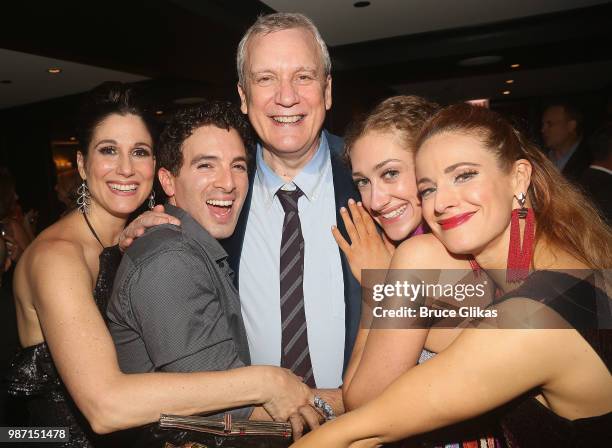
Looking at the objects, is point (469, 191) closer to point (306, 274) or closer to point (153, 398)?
point (306, 274)

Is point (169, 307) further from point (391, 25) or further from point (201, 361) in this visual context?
point (391, 25)

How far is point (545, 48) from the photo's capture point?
6.11 meters

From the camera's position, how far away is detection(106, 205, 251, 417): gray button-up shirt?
1345 mm

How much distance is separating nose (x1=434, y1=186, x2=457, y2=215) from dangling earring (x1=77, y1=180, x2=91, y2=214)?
4.53 ft

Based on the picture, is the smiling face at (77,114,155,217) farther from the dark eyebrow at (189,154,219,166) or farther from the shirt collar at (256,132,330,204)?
the shirt collar at (256,132,330,204)

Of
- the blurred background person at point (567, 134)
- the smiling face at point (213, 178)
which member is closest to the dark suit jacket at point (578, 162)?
the blurred background person at point (567, 134)

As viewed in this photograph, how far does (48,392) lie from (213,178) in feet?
3.07

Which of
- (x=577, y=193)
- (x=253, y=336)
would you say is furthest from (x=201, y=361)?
(x=577, y=193)

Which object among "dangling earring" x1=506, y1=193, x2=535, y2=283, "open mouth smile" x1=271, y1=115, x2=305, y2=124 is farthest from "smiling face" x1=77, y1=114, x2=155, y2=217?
"dangling earring" x1=506, y1=193, x2=535, y2=283

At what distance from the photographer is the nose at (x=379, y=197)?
1691mm

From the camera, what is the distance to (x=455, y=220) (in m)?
1.33

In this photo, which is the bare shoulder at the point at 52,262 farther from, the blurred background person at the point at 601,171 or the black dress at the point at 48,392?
the blurred background person at the point at 601,171

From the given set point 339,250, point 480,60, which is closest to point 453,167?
point 339,250

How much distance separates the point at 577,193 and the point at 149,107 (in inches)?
61.8
